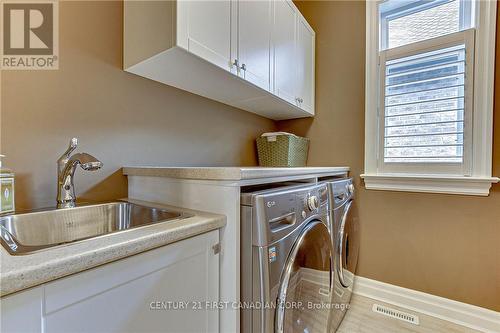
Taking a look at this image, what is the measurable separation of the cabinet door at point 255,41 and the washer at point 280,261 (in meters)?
0.74

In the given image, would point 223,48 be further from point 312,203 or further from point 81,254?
point 81,254

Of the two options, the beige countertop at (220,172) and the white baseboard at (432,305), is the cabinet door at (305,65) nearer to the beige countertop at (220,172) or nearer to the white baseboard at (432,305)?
the beige countertop at (220,172)

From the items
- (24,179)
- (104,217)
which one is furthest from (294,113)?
(24,179)

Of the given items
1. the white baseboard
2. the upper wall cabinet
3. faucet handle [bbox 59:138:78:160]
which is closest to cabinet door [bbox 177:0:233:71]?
the upper wall cabinet

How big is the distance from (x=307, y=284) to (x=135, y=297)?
2.23 ft

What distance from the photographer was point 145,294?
624 mm

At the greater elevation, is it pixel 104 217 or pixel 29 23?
pixel 29 23

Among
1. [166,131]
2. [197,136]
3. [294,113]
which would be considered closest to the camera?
[166,131]

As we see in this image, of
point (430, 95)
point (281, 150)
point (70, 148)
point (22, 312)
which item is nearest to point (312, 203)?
point (281, 150)

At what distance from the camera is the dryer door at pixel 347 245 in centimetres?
140

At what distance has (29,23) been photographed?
1000 millimetres

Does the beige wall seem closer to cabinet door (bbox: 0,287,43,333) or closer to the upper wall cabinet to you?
the upper wall cabinet

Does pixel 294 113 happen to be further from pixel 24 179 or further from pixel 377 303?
pixel 24 179

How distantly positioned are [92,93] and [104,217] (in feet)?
1.96
